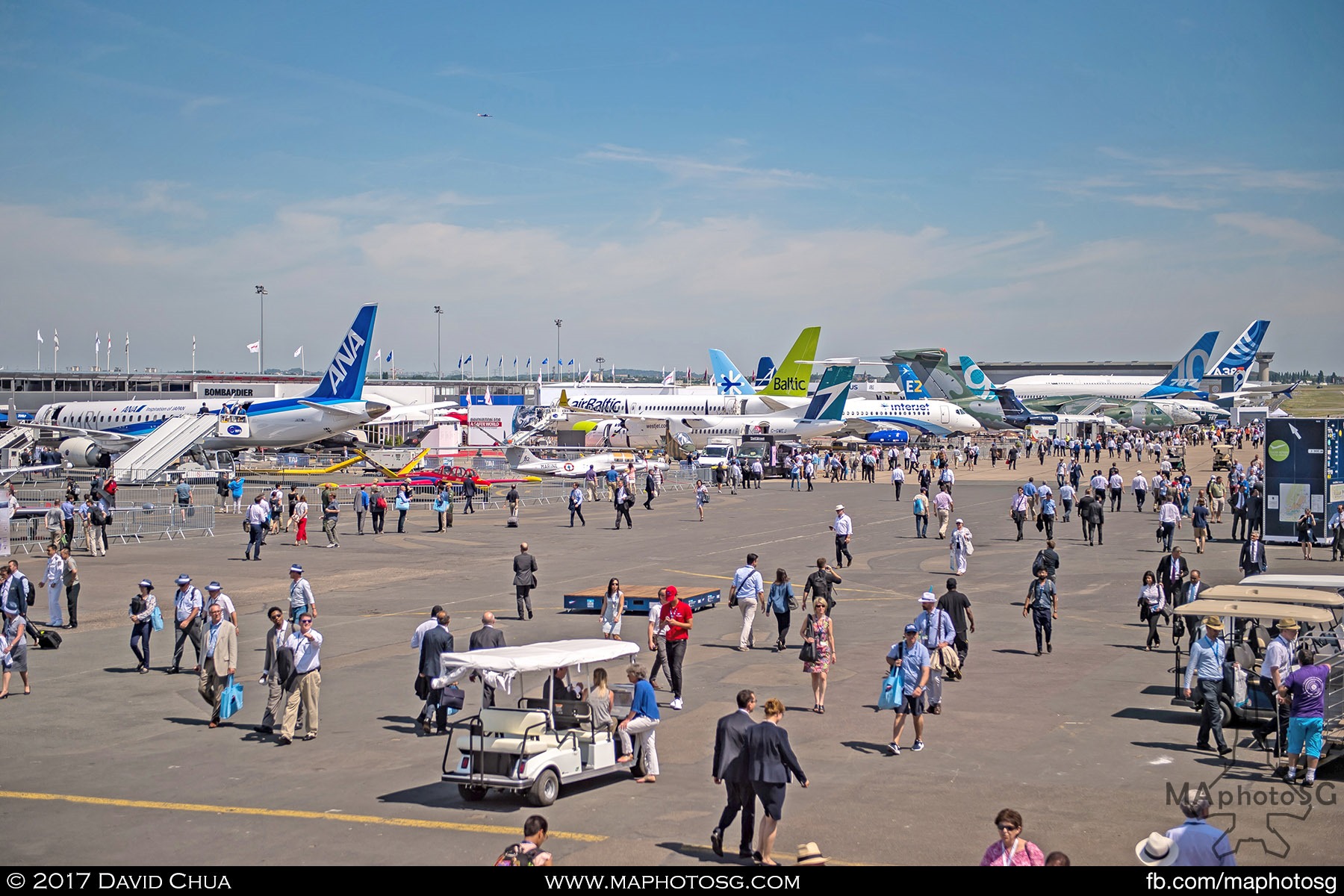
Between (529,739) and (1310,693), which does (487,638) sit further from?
(1310,693)

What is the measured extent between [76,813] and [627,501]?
85.2 ft

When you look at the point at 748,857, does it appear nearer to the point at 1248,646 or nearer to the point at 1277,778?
the point at 1277,778

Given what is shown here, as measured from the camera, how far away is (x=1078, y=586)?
24125 millimetres

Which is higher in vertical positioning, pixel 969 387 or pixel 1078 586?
pixel 969 387

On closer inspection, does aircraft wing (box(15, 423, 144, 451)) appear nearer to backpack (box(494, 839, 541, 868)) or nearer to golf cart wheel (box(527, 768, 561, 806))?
golf cart wheel (box(527, 768, 561, 806))

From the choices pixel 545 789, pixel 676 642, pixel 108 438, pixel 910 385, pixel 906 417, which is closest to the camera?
pixel 545 789

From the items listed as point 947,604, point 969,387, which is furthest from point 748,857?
point 969,387

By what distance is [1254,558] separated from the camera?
2309 centimetres

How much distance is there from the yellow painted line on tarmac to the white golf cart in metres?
0.60

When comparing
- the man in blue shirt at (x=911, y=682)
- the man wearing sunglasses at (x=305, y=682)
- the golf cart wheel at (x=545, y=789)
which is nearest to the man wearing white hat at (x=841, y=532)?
the man in blue shirt at (x=911, y=682)

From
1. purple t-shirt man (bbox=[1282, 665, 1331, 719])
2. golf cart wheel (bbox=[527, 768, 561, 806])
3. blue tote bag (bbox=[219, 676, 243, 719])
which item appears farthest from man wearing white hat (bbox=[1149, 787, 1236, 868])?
blue tote bag (bbox=[219, 676, 243, 719])

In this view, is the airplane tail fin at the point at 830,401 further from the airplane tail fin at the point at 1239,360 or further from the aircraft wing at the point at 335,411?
the airplane tail fin at the point at 1239,360

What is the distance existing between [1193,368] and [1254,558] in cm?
10054

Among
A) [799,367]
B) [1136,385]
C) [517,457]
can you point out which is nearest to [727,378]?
[799,367]
